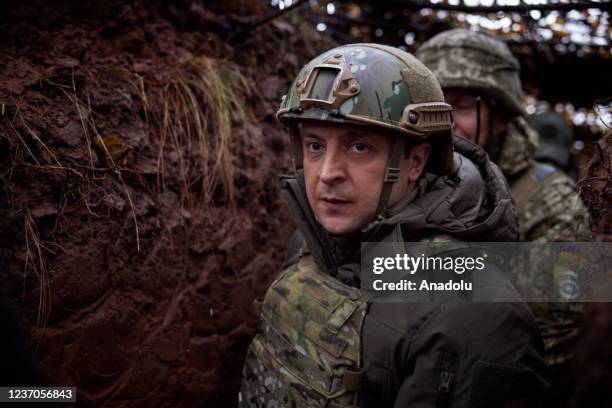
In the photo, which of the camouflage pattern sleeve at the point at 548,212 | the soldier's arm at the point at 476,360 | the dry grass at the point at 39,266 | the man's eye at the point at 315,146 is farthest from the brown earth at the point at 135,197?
the camouflage pattern sleeve at the point at 548,212

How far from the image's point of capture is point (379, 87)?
7.51 feet

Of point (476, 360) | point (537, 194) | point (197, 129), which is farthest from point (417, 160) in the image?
point (537, 194)

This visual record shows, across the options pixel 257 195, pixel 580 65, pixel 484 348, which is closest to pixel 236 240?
pixel 257 195

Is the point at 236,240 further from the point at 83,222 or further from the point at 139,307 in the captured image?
the point at 83,222

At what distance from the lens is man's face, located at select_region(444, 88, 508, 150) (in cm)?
414

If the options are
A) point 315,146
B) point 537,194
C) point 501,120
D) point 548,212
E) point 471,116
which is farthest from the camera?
point 501,120

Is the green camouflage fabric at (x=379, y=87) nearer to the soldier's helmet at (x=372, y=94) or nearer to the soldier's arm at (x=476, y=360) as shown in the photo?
the soldier's helmet at (x=372, y=94)

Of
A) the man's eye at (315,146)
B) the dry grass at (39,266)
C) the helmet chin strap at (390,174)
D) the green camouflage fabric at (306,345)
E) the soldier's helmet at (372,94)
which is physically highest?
the soldier's helmet at (372,94)

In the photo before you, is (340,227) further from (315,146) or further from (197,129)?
(197,129)

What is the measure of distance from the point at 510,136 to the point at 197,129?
2.68 meters

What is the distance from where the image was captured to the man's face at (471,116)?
4.14 metres

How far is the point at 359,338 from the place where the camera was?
2166 mm

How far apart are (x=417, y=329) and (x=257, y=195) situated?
1.80m

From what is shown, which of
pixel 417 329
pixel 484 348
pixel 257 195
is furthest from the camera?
pixel 257 195
